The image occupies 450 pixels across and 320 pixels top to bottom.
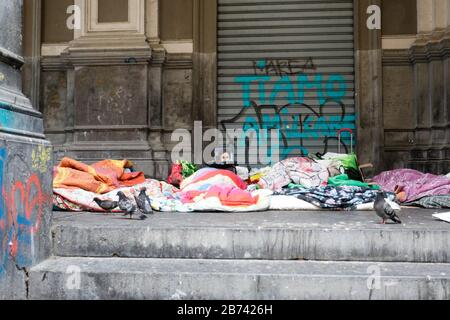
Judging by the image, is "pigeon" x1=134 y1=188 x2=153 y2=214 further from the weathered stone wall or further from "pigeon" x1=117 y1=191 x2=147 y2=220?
the weathered stone wall

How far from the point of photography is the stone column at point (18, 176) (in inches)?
112

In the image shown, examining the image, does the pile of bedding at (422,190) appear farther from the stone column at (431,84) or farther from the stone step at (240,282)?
the stone step at (240,282)

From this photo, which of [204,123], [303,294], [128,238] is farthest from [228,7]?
[303,294]

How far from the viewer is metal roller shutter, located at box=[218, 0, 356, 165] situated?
7426 millimetres

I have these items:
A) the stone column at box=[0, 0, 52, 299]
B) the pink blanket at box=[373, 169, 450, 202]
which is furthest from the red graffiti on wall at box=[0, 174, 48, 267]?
the pink blanket at box=[373, 169, 450, 202]

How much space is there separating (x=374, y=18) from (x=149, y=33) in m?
3.57

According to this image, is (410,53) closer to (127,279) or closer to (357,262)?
(357,262)

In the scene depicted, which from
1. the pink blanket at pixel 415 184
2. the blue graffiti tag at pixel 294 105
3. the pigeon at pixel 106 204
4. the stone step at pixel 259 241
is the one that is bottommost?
the stone step at pixel 259 241

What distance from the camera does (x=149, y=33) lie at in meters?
7.33

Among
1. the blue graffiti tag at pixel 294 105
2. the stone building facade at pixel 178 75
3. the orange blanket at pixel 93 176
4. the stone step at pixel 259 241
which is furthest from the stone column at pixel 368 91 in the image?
the stone step at pixel 259 241

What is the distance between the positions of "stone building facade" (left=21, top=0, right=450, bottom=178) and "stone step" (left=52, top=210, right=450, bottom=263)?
11.3 feet

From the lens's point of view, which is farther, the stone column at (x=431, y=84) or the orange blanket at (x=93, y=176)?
the stone column at (x=431, y=84)

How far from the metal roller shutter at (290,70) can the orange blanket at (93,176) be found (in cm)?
234
